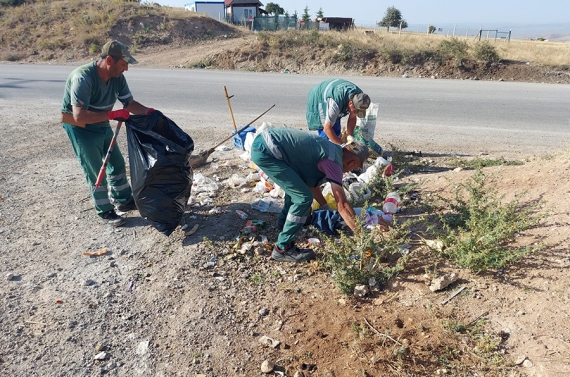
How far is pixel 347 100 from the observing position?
4457 mm

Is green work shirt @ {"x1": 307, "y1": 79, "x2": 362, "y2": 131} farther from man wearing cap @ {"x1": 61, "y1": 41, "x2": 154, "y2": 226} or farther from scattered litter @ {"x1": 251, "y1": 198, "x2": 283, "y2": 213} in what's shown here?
man wearing cap @ {"x1": 61, "y1": 41, "x2": 154, "y2": 226}

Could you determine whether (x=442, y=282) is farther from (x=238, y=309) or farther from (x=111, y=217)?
(x=111, y=217)

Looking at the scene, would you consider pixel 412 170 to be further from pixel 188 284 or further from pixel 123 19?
pixel 123 19

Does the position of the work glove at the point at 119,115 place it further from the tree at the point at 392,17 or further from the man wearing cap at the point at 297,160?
the tree at the point at 392,17

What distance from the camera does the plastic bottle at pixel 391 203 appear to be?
424 cm

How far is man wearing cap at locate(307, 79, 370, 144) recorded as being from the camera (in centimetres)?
440

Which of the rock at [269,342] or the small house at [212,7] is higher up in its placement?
the small house at [212,7]

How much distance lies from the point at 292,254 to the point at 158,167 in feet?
4.43

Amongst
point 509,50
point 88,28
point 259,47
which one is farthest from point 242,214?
point 88,28

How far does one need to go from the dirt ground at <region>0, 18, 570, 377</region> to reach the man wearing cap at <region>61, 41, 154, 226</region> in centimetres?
33

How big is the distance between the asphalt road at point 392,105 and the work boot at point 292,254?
3.49m

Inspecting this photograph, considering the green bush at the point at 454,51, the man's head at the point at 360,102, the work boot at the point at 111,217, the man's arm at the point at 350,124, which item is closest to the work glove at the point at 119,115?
the work boot at the point at 111,217

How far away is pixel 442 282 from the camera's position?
298 centimetres

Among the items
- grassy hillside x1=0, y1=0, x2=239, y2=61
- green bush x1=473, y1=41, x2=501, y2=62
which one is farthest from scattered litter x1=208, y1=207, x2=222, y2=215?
grassy hillside x1=0, y1=0, x2=239, y2=61
